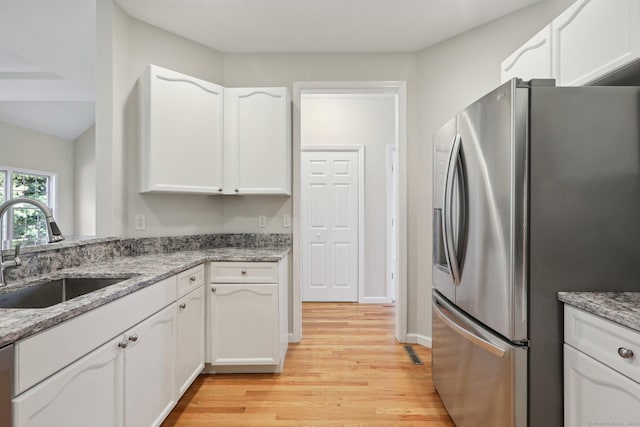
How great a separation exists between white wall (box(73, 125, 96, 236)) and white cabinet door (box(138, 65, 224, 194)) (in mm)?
4691

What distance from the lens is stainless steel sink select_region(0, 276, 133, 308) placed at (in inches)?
53.1

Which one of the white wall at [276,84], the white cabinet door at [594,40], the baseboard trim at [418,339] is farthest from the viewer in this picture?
the baseboard trim at [418,339]

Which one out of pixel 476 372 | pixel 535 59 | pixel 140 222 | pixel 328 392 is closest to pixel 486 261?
pixel 476 372

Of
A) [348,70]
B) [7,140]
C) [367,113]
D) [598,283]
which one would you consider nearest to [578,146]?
[598,283]

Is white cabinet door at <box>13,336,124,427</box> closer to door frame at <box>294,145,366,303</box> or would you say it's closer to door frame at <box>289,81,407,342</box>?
door frame at <box>289,81,407,342</box>

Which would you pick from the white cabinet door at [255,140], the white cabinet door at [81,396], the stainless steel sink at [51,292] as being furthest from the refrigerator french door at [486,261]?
the stainless steel sink at [51,292]

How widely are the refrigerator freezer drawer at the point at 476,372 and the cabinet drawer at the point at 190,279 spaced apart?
5.02ft

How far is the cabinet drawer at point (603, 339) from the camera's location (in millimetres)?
988

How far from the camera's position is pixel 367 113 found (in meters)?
4.13

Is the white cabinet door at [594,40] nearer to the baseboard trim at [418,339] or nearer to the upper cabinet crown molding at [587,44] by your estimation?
the upper cabinet crown molding at [587,44]

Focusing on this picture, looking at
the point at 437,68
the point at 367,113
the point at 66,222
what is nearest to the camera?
the point at 437,68

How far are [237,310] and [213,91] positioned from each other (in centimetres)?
170

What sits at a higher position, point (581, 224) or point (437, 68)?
point (437, 68)

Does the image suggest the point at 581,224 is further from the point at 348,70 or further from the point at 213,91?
the point at 213,91
